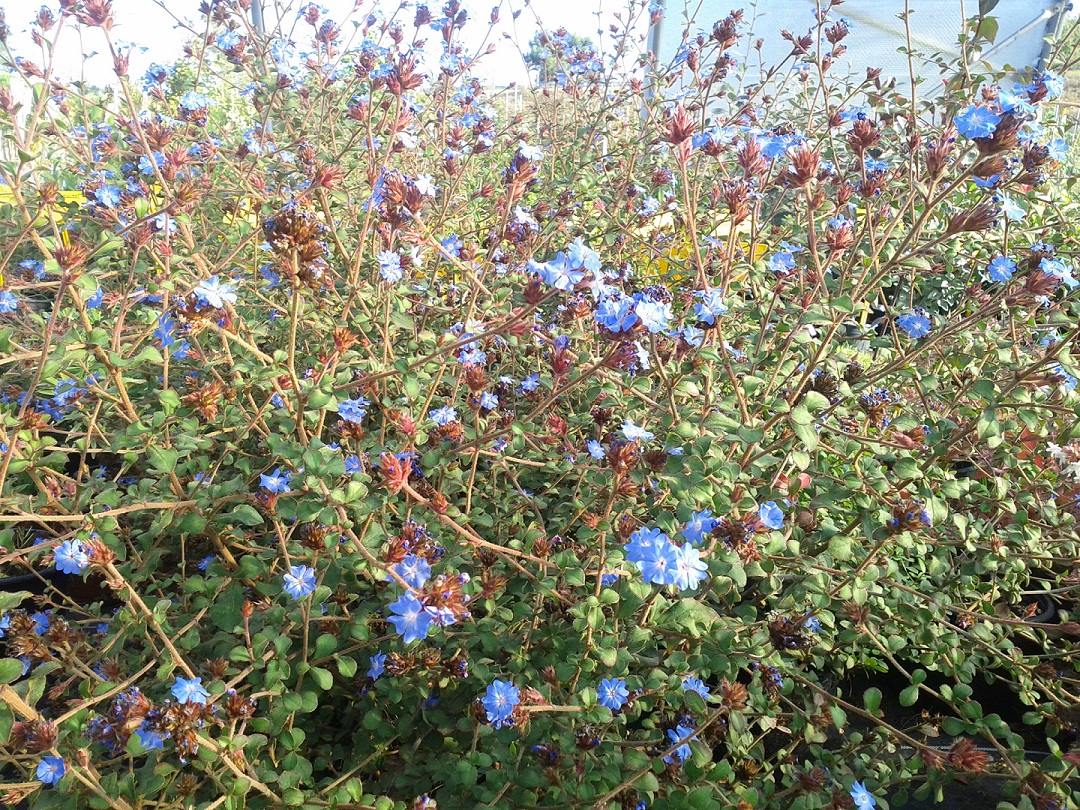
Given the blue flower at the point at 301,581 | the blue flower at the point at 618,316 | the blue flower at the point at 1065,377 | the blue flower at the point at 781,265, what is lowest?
the blue flower at the point at 301,581

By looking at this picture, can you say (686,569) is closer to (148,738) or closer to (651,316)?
(651,316)

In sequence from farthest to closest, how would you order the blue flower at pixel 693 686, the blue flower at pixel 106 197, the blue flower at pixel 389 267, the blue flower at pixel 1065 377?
1. the blue flower at pixel 106 197
2. the blue flower at pixel 389 267
3. the blue flower at pixel 1065 377
4. the blue flower at pixel 693 686

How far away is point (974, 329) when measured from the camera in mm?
1701

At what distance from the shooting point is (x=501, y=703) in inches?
48.9

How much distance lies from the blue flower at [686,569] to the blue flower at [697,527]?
3.4 inches

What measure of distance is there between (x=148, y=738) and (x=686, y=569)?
0.89 meters

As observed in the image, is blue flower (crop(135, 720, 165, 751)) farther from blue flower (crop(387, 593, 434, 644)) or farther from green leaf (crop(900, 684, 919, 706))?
green leaf (crop(900, 684, 919, 706))

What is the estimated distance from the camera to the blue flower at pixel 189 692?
1.14m

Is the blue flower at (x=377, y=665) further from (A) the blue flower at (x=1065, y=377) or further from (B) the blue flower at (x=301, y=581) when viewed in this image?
(A) the blue flower at (x=1065, y=377)

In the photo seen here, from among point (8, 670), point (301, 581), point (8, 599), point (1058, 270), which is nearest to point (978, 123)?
point (1058, 270)

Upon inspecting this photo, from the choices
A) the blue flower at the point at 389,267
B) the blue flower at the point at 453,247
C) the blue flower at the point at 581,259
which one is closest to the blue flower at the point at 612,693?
the blue flower at the point at 581,259

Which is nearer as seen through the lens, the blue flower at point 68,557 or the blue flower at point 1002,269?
the blue flower at point 68,557

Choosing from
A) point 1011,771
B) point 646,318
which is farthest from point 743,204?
point 1011,771

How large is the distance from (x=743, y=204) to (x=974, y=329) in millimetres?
670
